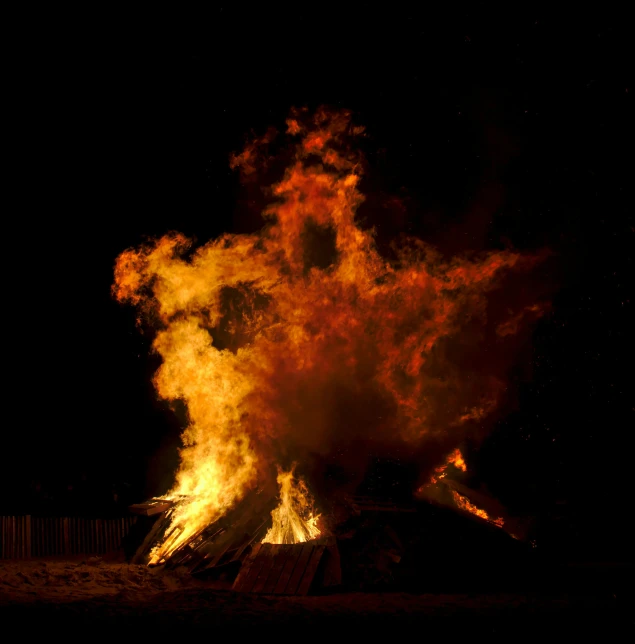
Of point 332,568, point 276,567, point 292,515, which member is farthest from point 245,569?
point 292,515

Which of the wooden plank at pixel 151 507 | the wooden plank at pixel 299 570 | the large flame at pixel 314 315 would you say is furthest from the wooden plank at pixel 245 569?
the large flame at pixel 314 315

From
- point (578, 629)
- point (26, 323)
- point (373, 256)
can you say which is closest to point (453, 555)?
point (578, 629)

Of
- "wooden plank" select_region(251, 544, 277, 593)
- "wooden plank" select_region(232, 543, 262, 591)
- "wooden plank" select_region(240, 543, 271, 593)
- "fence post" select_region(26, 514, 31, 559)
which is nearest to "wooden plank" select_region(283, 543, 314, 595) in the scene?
"wooden plank" select_region(251, 544, 277, 593)

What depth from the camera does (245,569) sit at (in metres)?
9.17

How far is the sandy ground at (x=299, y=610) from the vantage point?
648 cm

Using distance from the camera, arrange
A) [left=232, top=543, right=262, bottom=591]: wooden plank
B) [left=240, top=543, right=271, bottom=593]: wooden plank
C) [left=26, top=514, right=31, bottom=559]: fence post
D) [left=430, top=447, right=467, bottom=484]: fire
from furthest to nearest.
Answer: [left=430, top=447, right=467, bottom=484]: fire
[left=26, top=514, right=31, bottom=559]: fence post
[left=232, top=543, right=262, bottom=591]: wooden plank
[left=240, top=543, right=271, bottom=593]: wooden plank

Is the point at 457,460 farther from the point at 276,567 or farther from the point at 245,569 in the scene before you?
the point at 245,569

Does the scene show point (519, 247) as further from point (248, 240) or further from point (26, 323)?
point (26, 323)

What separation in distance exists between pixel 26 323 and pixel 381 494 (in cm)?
1585

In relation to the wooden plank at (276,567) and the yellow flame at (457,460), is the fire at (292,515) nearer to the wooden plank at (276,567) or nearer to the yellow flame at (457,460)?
the wooden plank at (276,567)

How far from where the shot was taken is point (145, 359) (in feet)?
66.9

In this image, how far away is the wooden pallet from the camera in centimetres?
855

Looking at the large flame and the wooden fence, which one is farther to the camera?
the large flame

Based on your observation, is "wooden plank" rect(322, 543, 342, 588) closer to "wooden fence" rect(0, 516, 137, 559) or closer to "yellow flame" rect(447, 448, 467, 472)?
"yellow flame" rect(447, 448, 467, 472)
